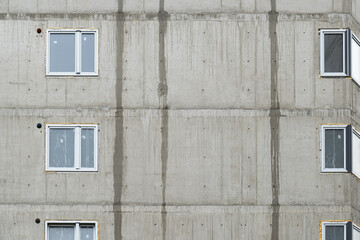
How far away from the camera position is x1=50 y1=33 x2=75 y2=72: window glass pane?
95.7 ft

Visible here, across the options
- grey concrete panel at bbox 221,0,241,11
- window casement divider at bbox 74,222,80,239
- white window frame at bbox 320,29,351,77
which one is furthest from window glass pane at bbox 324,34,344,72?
window casement divider at bbox 74,222,80,239

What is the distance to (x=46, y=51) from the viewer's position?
29.2m

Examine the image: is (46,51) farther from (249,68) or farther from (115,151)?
(249,68)

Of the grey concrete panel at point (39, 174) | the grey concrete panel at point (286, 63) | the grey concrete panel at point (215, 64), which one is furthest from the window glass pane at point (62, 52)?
the grey concrete panel at point (286, 63)

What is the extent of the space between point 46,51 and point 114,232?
6332 mm

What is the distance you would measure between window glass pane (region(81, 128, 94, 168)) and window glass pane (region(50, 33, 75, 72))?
213 centimetres

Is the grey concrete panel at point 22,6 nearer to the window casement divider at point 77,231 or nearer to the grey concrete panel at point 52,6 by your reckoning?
the grey concrete panel at point 52,6

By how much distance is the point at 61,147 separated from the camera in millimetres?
28875

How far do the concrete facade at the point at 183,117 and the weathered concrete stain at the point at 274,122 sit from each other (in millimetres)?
33

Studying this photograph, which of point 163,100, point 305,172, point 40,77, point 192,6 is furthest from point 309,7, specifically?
point 40,77

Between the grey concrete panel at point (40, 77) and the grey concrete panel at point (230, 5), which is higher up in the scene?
the grey concrete panel at point (230, 5)

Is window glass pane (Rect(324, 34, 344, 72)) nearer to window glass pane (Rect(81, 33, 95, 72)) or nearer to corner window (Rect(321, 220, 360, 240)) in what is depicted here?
corner window (Rect(321, 220, 360, 240))

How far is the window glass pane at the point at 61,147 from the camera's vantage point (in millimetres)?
28797

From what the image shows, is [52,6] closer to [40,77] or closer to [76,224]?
[40,77]
